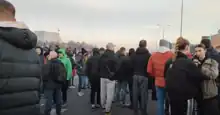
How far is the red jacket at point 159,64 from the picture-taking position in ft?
24.6

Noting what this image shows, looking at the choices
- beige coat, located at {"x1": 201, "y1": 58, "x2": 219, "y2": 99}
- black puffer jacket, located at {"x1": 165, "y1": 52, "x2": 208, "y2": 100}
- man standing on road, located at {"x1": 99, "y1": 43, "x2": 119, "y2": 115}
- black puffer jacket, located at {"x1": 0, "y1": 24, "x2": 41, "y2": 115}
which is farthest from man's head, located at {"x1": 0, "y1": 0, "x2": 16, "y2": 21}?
man standing on road, located at {"x1": 99, "y1": 43, "x2": 119, "y2": 115}

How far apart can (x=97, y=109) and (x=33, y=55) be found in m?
7.42

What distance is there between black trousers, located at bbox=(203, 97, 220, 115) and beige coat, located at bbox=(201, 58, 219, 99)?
3.9 inches

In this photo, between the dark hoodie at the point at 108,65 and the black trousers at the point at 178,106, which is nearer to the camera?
the black trousers at the point at 178,106

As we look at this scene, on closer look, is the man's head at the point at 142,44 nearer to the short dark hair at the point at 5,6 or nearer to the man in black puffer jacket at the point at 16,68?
the man in black puffer jacket at the point at 16,68

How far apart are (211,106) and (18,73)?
3.94 meters

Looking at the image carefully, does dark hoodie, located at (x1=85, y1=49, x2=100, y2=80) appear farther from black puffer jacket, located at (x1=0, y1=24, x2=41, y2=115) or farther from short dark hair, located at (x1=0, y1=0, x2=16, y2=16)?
short dark hair, located at (x1=0, y1=0, x2=16, y2=16)

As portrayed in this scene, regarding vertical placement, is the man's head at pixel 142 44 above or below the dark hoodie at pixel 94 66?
above

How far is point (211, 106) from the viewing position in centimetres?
550

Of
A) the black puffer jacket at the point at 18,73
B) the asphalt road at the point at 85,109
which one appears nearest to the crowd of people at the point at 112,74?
the black puffer jacket at the point at 18,73

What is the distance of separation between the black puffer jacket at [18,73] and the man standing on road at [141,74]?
550 centimetres

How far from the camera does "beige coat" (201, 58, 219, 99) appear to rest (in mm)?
5367

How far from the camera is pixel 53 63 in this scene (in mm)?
7309

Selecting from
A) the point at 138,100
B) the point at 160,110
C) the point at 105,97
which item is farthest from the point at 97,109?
the point at 160,110
